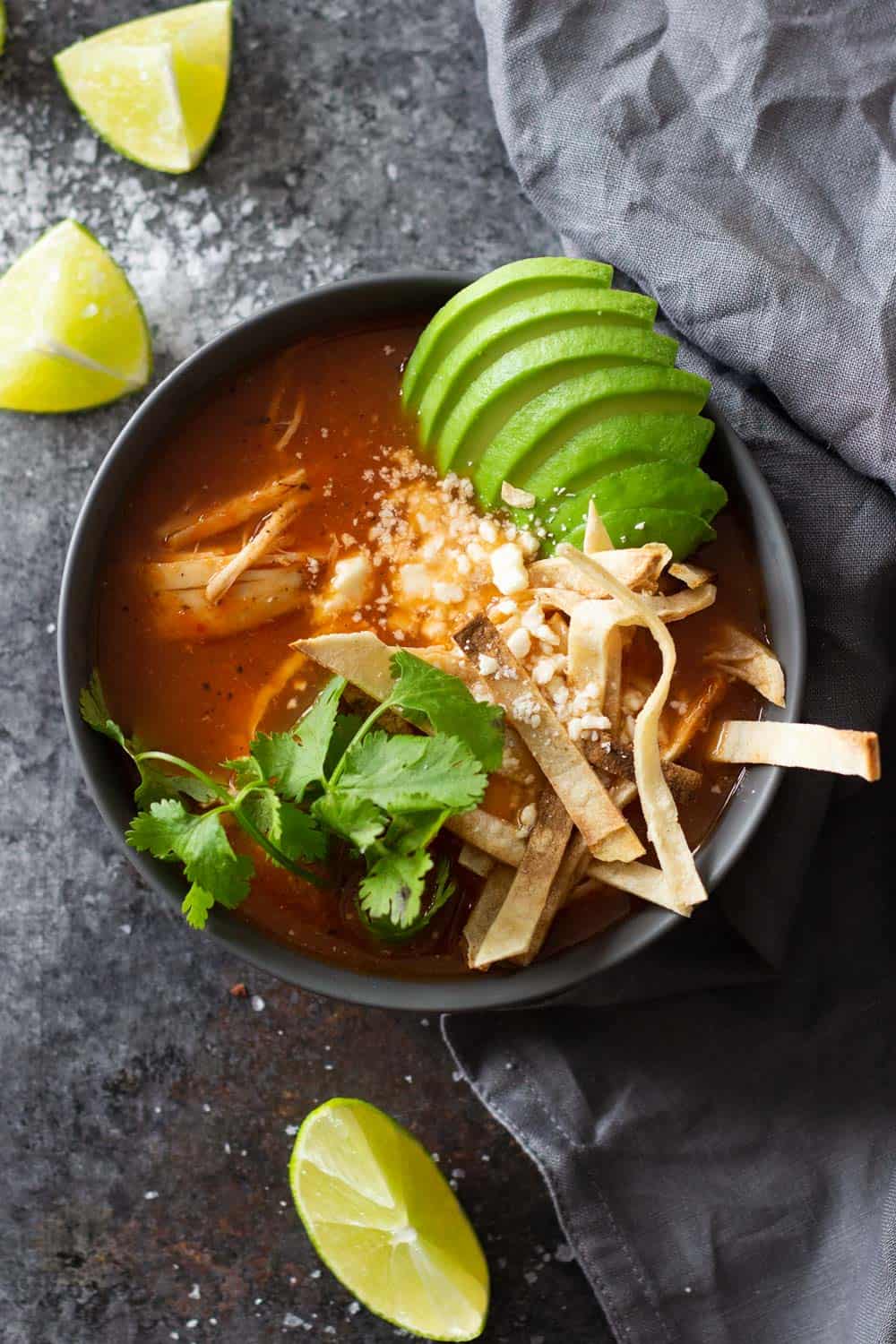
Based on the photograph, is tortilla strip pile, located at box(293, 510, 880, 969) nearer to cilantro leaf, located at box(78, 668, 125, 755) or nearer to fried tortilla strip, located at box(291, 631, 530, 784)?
fried tortilla strip, located at box(291, 631, 530, 784)

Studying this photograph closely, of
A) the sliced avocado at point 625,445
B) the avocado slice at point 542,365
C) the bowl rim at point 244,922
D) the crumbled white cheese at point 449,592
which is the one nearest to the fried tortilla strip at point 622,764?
the bowl rim at point 244,922

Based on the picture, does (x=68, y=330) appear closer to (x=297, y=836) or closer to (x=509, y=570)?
(x=509, y=570)

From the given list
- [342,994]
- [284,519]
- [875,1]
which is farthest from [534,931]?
[875,1]

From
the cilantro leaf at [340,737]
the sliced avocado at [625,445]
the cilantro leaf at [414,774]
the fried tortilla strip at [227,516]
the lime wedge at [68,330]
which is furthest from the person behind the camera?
the lime wedge at [68,330]

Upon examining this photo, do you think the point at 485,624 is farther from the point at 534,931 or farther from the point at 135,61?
the point at 135,61

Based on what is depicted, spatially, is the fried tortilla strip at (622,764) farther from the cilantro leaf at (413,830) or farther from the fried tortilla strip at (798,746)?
the cilantro leaf at (413,830)

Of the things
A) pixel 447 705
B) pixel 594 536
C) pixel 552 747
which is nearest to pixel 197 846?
pixel 447 705
